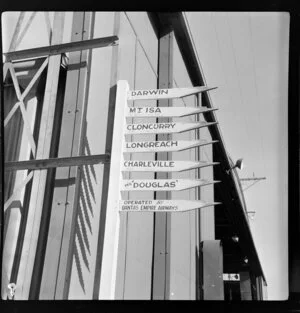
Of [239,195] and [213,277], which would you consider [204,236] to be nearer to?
[213,277]

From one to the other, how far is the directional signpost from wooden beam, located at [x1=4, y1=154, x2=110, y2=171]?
6.9 inches

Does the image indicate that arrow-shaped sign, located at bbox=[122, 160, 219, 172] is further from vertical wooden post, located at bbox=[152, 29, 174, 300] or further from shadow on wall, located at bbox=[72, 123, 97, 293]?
vertical wooden post, located at bbox=[152, 29, 174, 300]

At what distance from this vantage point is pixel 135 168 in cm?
353

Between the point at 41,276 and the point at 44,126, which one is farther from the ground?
the point at 44,126

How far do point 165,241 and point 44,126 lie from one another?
5.71 feet

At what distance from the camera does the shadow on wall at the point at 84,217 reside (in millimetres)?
3684

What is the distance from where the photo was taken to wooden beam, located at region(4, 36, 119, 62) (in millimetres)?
4105

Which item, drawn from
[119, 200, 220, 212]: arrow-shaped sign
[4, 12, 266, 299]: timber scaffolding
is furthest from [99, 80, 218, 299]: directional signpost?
[4, 12, 266, 299]: timber scaffolding

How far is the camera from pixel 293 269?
2064 mm

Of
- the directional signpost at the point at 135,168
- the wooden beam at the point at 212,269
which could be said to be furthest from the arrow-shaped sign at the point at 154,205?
the wooden beam at the point at 212,269

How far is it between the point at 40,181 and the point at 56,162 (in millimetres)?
203

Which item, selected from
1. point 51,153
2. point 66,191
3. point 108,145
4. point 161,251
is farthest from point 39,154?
point 161,251

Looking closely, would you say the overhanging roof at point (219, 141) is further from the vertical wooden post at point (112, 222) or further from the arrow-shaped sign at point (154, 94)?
the vertical wooden post at point (112, 222)
